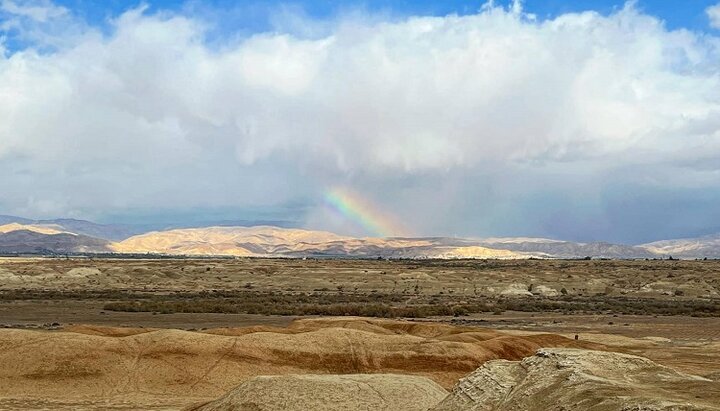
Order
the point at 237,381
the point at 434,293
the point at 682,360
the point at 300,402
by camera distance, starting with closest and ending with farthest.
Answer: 1. the point at 300,402
2. the point at 237,381
3. the point at 682,360
4. the point at 434,293

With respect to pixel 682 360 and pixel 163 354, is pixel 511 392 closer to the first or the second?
pixel 163 354

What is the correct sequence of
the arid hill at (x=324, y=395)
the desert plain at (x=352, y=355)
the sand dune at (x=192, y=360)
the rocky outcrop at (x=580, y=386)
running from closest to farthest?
1. the rocky outcrop at (x=580, y=386)
2. the desert plain at (x=352, y=355)
3. the arid hill at (x=324, y=395)
4. the sand dune at (x=192, y=360)

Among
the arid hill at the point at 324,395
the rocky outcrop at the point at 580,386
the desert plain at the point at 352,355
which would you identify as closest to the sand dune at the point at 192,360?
the desert plain at the point at 352,355

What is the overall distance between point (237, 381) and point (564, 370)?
17659 mm

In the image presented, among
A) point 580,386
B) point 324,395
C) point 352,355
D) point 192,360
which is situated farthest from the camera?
point 352,355

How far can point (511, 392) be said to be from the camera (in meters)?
15.7

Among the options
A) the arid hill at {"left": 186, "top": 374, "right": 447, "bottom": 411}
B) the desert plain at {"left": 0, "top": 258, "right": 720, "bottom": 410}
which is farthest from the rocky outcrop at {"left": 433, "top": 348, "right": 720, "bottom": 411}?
the arid hill at {"left": 186, "top": 374, "right": 447, "bottom": 411}

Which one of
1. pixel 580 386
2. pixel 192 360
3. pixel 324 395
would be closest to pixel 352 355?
pixel 192 360

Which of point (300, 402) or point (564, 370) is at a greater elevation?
point (564, 370)

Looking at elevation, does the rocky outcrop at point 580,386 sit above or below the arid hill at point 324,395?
above

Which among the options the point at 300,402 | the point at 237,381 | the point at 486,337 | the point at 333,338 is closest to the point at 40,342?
the point at 237,381

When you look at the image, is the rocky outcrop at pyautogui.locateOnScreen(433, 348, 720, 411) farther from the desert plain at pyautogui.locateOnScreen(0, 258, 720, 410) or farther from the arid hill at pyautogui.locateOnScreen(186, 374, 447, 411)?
the arid hill at pyautogui.locateOnScreen(186, 374, 447, 411)

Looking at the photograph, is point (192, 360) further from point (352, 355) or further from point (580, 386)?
point (580, 386)

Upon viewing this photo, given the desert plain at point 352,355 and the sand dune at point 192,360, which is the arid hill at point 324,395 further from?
the sand dune at point 192,360
